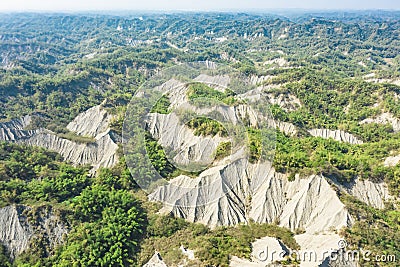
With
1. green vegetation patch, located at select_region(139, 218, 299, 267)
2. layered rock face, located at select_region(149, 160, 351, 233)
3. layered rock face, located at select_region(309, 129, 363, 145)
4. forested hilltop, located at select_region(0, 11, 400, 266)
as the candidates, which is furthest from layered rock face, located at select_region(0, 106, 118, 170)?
layered rock face, located at select_region(309, 129, 363, 145)

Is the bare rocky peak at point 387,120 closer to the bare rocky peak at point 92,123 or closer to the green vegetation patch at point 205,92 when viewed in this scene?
the green vegetation patch at point 205,92

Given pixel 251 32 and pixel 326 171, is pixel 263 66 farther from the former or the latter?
pixel 326 171

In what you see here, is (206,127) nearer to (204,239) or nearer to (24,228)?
(204,239)

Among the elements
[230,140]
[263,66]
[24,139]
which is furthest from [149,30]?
[230,140]

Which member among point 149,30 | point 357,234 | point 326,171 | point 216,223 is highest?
point 149,30

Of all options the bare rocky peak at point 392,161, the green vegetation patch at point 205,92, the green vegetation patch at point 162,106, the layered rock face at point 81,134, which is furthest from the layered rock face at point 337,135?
the layered rock face at point 81,134

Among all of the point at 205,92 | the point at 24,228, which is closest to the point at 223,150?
the point at 24,228
